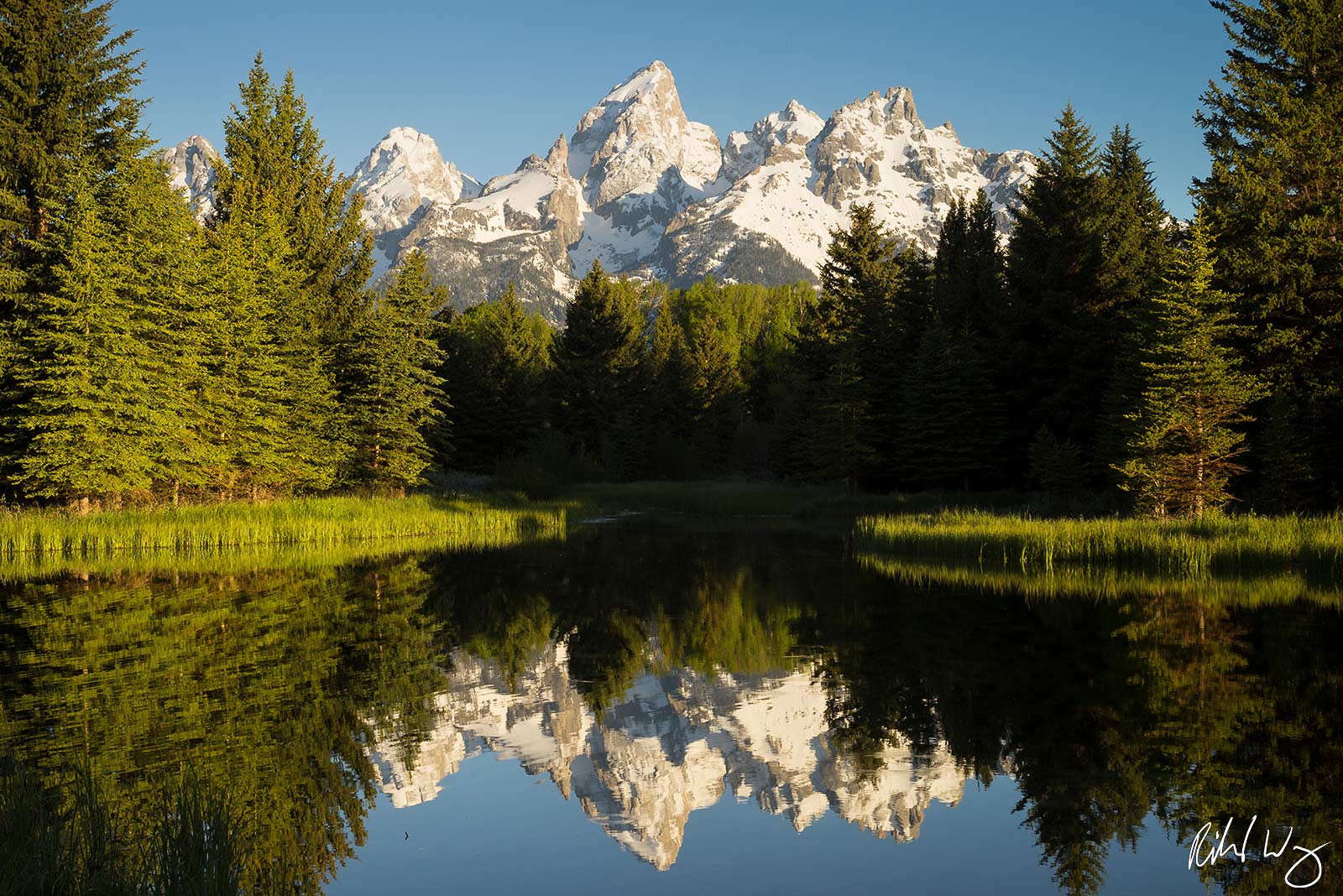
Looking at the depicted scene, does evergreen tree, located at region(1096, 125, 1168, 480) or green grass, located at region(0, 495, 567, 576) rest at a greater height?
evergreen tree, located at region(1096, 125, 1168, 480)

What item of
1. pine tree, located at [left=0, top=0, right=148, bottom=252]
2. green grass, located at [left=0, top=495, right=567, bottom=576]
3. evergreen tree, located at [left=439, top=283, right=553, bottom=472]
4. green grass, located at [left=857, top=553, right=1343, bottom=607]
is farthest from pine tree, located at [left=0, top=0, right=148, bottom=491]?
green grass, located at [left=857, top=553, right=1343, bottom=607]

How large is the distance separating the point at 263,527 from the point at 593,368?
45.3m

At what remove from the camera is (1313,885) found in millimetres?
7121

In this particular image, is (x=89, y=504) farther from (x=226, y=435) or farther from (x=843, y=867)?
(x=843, y=867)

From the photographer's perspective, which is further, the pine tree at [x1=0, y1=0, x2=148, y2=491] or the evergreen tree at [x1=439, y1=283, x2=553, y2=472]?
the evergreen tree at [x1=439, y1=283, x2=553, y2=472]

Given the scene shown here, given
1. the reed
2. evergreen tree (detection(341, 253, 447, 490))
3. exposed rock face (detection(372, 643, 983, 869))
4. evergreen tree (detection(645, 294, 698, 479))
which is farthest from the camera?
evergreen tree (detection(645, 294, 698, 479))

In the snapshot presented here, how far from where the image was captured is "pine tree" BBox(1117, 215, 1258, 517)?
28.6 metres

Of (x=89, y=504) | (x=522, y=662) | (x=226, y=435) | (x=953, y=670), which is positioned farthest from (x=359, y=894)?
(x=226, y=435)

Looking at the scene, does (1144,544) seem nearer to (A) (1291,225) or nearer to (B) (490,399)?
(A) (1291,225)

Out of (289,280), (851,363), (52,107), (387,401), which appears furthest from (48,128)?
(851,363)

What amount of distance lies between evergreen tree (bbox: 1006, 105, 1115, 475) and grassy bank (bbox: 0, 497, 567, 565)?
2192 cm

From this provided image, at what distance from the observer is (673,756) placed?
11.4m

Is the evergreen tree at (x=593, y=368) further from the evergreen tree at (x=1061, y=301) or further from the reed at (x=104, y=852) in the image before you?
the reed at (x=104, y=852)
